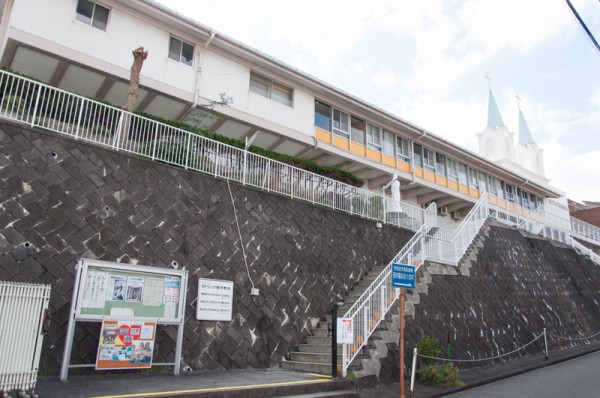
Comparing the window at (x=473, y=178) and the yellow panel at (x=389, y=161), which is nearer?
the yellow panel at (x=389, y=161)

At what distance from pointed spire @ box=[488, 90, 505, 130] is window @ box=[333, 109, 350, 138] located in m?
25.5

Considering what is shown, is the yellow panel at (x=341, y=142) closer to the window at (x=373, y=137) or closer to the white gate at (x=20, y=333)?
the window at (x=373, y=137)

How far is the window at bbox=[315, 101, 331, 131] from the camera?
1955 centimetres

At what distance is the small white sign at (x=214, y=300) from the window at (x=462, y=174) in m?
20.1

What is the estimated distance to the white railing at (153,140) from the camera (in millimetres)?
9141

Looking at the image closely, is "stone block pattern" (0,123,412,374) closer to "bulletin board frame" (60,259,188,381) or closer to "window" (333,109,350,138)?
"bulletin board frame" (60,259,188,381)

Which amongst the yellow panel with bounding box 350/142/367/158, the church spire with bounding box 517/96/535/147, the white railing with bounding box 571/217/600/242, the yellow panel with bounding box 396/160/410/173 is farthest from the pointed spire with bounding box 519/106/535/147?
the yellow panel with bounding box 350/142/367/158

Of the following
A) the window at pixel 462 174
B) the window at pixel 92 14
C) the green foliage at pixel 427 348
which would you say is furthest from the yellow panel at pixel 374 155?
the window at pixel 92 14

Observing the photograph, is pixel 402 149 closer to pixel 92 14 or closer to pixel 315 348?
pixel 315 348

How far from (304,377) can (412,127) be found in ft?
54.7

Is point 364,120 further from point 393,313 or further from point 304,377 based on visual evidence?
point 304,377

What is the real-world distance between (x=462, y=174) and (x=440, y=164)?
245 centimetres

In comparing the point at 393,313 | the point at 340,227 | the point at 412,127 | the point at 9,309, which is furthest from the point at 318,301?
the point at 412,127

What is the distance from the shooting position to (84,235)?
852cm
